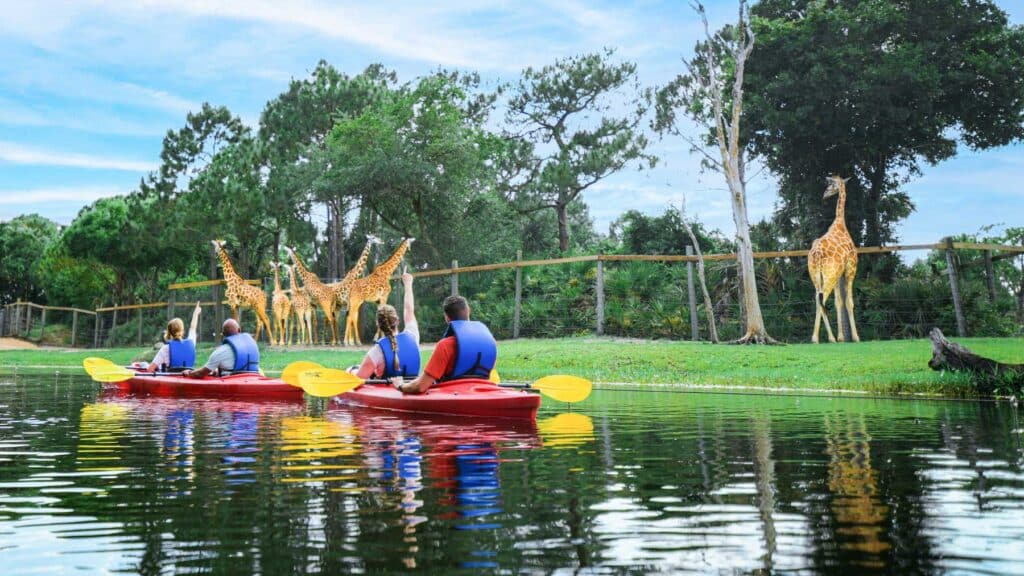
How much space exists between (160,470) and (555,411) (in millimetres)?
6039

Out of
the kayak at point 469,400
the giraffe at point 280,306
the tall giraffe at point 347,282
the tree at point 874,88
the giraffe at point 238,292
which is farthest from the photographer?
the giraffe at point 280,306

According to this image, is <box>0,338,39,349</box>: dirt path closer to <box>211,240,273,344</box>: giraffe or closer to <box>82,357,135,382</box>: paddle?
<box>211,240,273,344</box>: giraffe

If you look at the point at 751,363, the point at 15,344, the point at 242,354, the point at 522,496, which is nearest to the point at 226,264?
the point at 242,354

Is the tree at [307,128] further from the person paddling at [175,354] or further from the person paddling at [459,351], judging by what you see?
the person paddling at [459,351]

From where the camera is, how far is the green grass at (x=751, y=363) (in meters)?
13.9

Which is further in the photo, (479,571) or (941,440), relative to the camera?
(941,440)

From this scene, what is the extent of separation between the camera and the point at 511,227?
39.4 meters

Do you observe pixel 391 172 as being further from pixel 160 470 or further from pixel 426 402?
pixel 160 470

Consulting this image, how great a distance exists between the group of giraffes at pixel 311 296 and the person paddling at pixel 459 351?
666 inches

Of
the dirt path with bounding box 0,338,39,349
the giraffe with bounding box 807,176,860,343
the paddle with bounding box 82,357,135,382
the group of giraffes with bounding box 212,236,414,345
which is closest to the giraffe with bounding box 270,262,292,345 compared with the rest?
the group of giraffes with bounding box 212,236,414,345

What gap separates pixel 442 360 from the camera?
10398 millimetres

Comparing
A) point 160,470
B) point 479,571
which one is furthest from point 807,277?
A: point 479,571

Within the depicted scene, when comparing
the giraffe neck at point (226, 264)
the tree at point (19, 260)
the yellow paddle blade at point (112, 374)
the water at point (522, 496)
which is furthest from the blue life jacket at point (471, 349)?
the tree at point (19, 260)

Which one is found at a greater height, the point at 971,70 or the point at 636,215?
the point at 971,70
